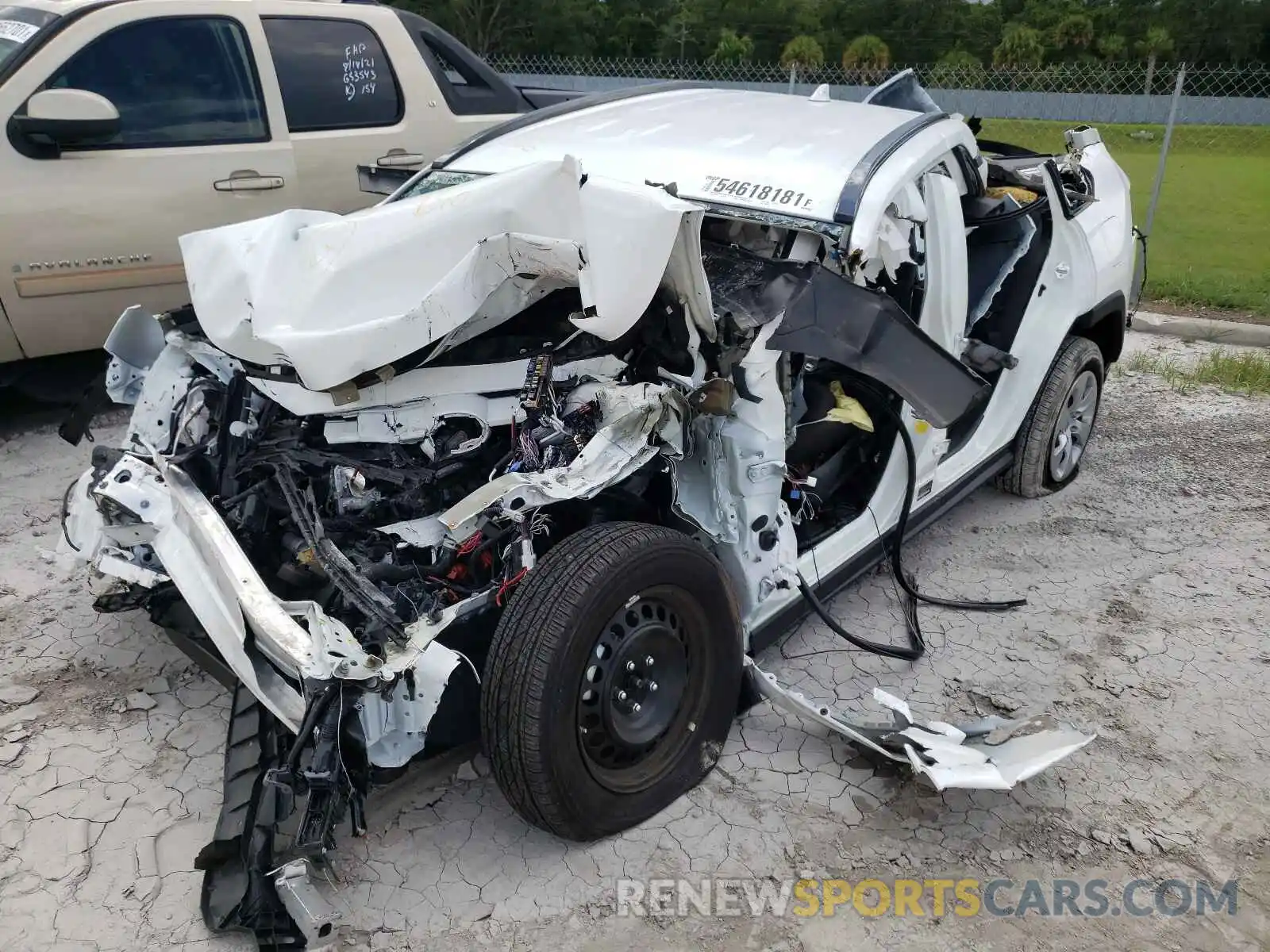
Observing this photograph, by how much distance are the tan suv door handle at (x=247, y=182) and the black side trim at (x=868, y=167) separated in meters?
3.38

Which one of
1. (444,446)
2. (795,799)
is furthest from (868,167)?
(795,799)

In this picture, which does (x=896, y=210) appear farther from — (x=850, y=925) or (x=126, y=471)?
(x=126, y=471)

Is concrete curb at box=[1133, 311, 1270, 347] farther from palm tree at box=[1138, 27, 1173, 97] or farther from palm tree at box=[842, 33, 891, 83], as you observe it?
palm tree at box=[1138, 27, 1173, 97]

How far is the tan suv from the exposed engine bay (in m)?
2.08

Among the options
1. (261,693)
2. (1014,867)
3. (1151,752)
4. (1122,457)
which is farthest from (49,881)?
(1122,457)

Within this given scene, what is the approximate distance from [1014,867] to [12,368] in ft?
17.1

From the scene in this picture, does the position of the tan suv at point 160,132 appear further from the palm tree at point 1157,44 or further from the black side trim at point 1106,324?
the palm tree at point 1157,44

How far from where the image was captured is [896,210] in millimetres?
3268

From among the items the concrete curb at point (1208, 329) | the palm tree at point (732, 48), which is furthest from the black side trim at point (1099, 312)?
the palm tree at point (732, 48)

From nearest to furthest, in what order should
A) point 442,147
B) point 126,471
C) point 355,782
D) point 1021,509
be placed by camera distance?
1. point 355,782
2. point 126,471
3. point 1021,509
4. point 442,147

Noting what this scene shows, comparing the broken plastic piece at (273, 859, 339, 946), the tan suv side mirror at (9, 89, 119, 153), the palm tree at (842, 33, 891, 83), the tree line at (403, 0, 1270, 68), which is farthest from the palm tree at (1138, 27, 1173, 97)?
the broken plastic piece at (273, 859, 339, 946)

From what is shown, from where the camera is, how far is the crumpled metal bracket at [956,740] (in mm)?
2750

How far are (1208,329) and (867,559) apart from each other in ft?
17.4

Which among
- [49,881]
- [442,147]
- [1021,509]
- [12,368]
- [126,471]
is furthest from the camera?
[442,147]
